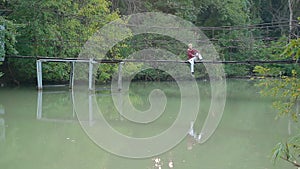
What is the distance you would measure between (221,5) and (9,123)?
543 inches

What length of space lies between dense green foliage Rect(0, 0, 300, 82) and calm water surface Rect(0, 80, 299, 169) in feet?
9.25

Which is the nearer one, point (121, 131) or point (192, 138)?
point (192, 138)

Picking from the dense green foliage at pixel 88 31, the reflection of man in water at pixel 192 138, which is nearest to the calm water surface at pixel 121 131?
the reflection of man in water at pixel 192 138

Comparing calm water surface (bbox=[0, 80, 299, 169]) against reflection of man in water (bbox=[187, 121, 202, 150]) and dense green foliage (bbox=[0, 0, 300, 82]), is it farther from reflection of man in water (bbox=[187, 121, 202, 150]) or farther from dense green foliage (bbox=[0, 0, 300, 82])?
dense green foliage (bbox=[0, 0, 300, 82])

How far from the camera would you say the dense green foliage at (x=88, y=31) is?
12.7 m

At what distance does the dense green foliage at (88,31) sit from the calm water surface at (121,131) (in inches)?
111

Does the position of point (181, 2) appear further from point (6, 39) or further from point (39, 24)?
point (6, 39)

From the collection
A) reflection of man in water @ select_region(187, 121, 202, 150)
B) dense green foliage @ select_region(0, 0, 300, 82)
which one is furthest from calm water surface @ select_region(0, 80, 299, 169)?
dense green foliage @ select_region(0, 0, 300, 82)

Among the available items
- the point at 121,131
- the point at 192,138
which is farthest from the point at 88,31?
Result: the point at 192,138

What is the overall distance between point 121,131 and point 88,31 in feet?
24.0

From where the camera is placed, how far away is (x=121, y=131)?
6750mm

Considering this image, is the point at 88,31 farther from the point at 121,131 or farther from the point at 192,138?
the point at 192,138

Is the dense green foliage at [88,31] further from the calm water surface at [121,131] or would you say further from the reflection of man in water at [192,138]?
the reflection of man in water at [192,138]

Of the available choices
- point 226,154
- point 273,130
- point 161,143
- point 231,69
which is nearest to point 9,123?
point 161,143
